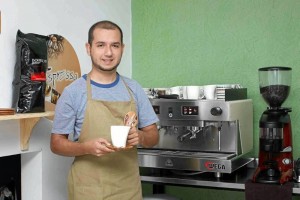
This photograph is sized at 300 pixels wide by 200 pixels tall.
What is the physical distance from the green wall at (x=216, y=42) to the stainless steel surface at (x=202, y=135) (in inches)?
11.9

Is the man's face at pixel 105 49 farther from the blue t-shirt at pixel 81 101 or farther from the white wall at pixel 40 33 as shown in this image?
the white wall at pixel 40 33

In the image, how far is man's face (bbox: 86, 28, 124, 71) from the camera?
1.86 metres

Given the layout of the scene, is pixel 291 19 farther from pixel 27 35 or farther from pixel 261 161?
pixel 27 35

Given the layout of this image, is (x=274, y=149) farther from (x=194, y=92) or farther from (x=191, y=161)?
(x=194, y=92)

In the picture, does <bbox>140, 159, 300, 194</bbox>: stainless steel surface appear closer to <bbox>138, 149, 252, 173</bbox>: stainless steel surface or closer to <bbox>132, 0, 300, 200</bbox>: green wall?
<bbox>138, 149, 252, 173</bbox>: stainless steel surface

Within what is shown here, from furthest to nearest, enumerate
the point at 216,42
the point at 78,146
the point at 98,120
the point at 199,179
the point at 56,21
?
the point at 216,42 < the point at 56,21 < the point at 199,179 < the point at 98,120 < the point at 78,146

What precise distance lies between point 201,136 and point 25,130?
1.01m

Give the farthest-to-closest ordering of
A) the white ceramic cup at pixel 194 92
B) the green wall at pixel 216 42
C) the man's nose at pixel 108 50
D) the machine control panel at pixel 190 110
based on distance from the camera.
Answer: the green wall at pixel 216 42
the white ceramic cup at pixel 194 92
the machine control panel at pixel 190 110
the man's nose at pixel 108 50

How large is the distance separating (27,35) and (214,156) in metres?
1.15

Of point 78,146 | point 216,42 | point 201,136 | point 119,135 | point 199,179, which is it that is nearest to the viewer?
point 119,135

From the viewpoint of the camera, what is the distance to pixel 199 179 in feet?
7.84

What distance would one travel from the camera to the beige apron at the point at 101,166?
190 cm

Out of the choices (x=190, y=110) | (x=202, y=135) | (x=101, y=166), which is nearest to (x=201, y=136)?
(x=202, y=135)

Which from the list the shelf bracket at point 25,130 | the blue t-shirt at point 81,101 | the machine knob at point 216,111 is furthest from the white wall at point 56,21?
the machine knob at point 216,111
